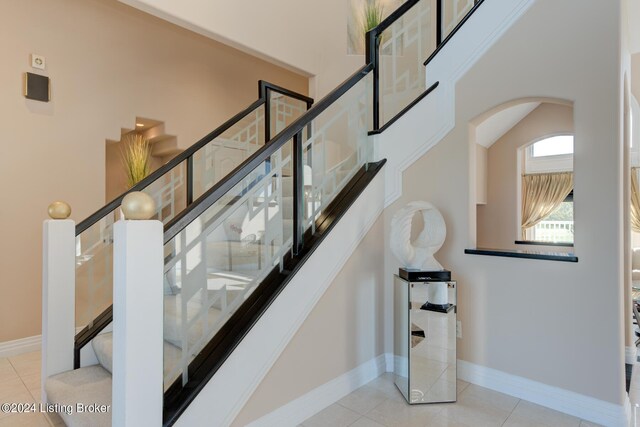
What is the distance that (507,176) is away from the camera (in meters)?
5.90

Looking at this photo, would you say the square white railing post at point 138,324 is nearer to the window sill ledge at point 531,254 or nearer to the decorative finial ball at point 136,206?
the decorative finial ball at point 136,206

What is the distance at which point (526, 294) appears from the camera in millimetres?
2361

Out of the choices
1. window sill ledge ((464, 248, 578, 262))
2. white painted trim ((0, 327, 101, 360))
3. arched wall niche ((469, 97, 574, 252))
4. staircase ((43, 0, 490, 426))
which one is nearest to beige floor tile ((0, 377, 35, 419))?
staircase ((43, 0, 490, 426))

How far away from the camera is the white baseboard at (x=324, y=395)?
77.0 inches

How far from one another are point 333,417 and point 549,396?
138 centimetres

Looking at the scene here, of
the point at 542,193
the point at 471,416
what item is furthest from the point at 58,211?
the point at 542,193

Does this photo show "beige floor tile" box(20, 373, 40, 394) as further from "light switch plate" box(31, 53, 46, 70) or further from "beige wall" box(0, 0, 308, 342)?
"light switch plate" box(31, 53, 46, 70)

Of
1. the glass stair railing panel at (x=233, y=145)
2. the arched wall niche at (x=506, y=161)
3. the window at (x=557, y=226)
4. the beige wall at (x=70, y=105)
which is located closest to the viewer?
the beige wall at (x=70, y=105)

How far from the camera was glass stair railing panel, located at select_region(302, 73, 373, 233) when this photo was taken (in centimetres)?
232

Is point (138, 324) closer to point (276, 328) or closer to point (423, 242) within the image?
point (276, 328)

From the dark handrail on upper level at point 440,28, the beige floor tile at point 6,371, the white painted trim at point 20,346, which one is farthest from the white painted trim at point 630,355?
the white painted trim at point 20,346

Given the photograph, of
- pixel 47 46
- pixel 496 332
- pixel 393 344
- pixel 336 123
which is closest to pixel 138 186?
pixel 336 123

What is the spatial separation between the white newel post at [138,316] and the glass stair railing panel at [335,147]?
1042 mm

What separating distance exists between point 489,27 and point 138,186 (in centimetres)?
293
